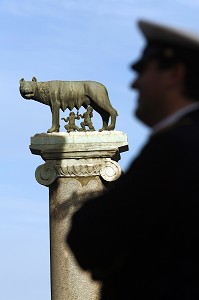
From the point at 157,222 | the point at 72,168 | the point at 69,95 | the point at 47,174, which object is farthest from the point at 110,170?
the point at 157,222

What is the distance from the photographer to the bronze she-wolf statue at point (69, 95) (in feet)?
43.1

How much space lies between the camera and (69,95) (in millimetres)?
13242

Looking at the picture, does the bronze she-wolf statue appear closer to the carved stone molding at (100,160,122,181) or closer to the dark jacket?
the carved stone molding at (100,160,122,181)

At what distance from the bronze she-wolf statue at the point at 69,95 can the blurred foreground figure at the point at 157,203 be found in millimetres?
10238

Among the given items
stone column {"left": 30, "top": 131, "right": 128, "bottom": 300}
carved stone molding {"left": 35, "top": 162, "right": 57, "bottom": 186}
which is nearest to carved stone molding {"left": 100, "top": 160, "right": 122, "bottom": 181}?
stone column {"left": 30, "top": 131, "right": 128, "bottom": 300}

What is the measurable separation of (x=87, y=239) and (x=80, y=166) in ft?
32.4

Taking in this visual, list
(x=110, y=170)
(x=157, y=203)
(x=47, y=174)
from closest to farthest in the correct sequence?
(x=157, y=203), (x=110, y=170), (x=47, y=174)

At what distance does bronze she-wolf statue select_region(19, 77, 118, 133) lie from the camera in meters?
13.1

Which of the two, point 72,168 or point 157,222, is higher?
point 72,168

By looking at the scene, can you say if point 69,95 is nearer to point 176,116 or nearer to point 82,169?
point 82,169

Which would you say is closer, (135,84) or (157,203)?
(157,203)

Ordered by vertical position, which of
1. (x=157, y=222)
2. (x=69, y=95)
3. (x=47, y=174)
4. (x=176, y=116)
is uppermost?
(x=69, y=95)

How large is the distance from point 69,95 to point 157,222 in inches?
417

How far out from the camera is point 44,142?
12695mm
